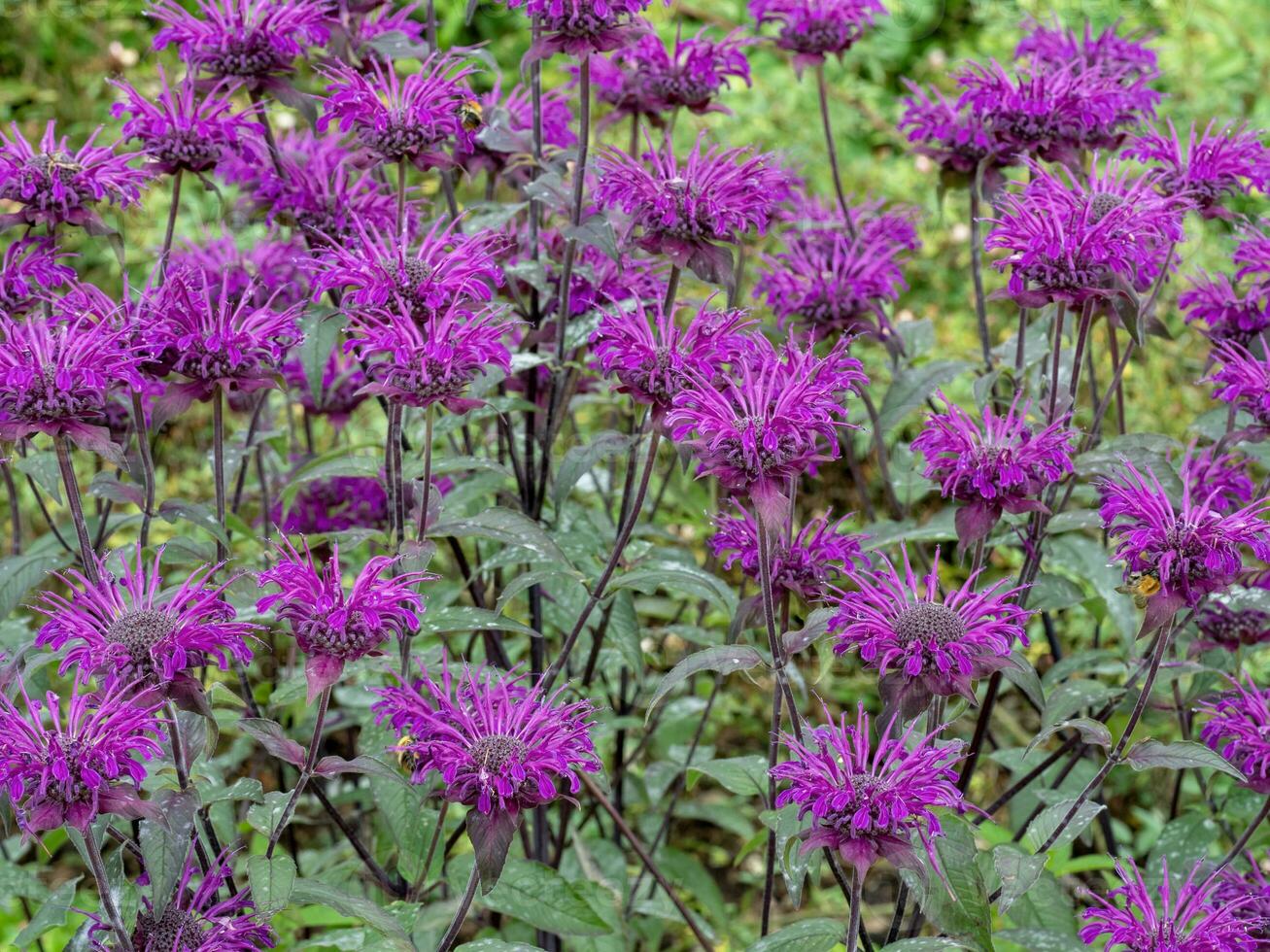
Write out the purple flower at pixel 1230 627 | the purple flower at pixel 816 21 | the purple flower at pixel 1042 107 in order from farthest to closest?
the purple flower at pixel 816 21 < the purple flower at pixel 1042 107 < the purple flower at pixel 1230 627

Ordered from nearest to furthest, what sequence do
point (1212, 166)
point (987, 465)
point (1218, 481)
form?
1. point (987, 465)
2. point (1218, 481)
3. point (1212, 166)

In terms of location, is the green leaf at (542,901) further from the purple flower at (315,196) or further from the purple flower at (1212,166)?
the purple flower at (1212,166)

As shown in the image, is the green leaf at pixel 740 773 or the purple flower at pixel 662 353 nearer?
the purple flower at pixel 662 353

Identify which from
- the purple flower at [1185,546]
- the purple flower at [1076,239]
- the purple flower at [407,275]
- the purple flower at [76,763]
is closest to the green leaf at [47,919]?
the purple flower at [76,763]

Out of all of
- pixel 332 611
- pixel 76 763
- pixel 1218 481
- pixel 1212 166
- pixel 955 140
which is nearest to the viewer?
pixel 76 763

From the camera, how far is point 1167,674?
90.1 inches


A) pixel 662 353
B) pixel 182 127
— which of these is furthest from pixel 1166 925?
pixel 182 127

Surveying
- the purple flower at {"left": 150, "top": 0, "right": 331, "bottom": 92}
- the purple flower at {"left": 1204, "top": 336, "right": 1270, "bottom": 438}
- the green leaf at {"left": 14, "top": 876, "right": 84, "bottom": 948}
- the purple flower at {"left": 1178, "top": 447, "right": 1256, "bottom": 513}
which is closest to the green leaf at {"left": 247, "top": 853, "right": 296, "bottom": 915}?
the green leaf at {"left": 14, "top": 876, "right": 84, "bottom": 948}

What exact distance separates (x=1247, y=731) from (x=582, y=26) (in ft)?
4.98

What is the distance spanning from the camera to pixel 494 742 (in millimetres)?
1760

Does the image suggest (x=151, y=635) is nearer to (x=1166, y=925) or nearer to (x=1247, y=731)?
(x=1166, y=925)

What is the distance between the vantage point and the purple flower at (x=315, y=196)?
2.37 meters

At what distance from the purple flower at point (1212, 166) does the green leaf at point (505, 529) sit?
4.17 feet

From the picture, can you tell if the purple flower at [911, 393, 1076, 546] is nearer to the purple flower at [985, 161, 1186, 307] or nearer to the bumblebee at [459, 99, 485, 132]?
the purple flower at [985, 161, 1186, 307]
